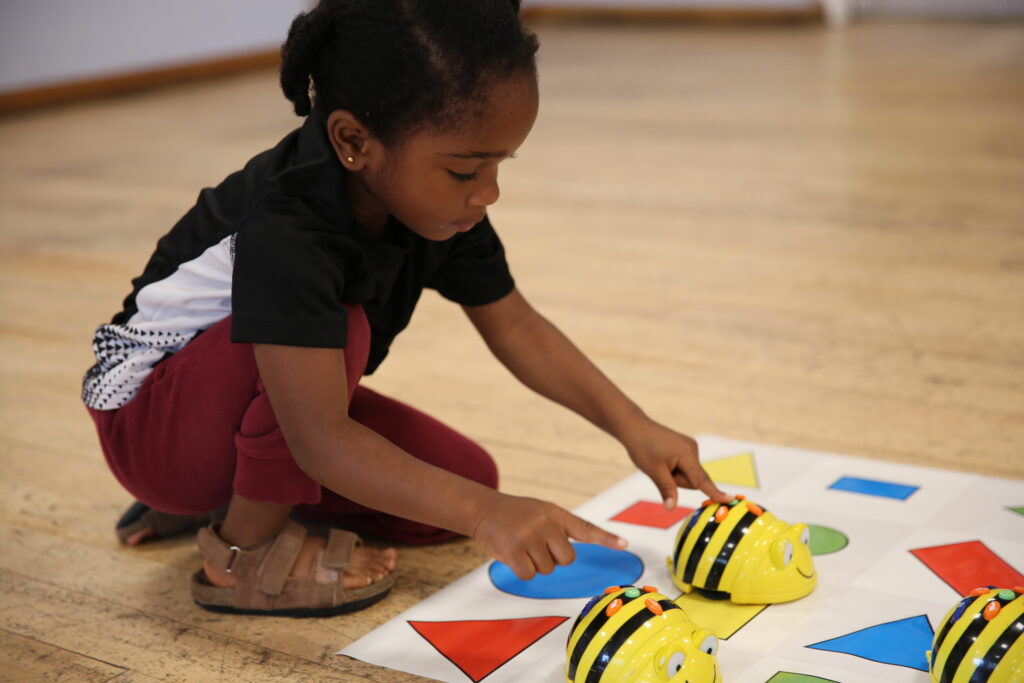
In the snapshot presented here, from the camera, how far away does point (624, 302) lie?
204cm

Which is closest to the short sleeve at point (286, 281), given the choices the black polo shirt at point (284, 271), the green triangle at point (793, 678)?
the black polo shirt at point (284, 271)

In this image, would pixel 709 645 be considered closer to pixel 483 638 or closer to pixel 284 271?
pixel 483 638

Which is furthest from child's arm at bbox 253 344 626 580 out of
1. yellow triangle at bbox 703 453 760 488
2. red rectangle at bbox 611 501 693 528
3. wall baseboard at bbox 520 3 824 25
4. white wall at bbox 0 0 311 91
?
wall baseboard at bbox 520 3 824 25

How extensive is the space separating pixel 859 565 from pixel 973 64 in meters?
3.64

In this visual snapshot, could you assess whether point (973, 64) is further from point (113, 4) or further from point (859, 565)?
point (859, 565)

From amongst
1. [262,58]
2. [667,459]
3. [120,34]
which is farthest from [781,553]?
[262,58]

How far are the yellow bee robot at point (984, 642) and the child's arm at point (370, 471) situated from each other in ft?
0.82

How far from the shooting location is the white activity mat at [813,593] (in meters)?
1.02

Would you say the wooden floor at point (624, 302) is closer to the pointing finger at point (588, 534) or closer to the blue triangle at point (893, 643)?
the pointing finger at point (588, 534)

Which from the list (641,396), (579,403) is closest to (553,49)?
(641,396)

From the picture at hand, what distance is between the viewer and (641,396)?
1635mm

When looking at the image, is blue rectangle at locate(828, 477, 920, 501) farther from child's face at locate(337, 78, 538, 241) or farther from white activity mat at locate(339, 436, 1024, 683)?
child's face at locate(337, 78, 538, 241)

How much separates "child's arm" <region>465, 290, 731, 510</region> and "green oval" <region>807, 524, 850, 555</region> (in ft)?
0.39

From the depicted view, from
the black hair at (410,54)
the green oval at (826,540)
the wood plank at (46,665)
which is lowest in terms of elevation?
the green oval at (826,540)
